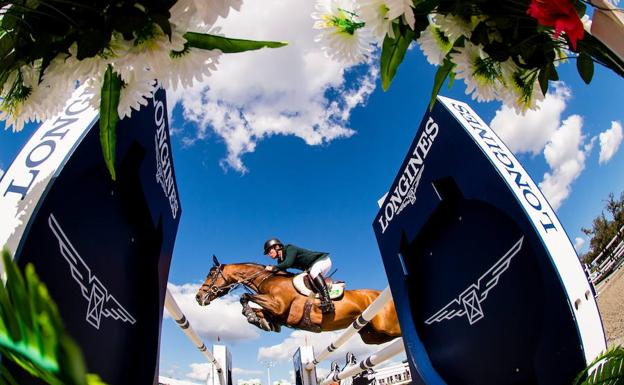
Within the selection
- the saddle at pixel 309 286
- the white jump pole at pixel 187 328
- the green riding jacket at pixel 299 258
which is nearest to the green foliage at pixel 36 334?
the white jump pole at pixel 187 328

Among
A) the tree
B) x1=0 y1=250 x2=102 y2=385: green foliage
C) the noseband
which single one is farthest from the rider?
the tree

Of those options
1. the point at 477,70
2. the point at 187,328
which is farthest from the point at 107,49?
the point at 187,328

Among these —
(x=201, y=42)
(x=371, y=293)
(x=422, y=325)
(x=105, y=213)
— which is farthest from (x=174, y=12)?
(x=371, y=293)

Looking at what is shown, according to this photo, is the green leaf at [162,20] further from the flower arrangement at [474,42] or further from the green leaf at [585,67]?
the green leaf at [585,67]

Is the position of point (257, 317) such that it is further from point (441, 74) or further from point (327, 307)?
point (441, 74)

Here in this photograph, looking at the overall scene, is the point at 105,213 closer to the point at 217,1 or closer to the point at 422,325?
the point at 217,1

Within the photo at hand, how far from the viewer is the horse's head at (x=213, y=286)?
6102 millimetres

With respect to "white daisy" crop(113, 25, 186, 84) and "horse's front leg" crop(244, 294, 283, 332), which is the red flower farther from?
"horse's front leg" crop(244, 294, 283, 332)

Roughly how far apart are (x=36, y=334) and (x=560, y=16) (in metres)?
0.79

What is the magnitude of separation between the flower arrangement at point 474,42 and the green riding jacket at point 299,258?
5.46 m

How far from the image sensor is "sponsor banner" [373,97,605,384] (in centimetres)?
155

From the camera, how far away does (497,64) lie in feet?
3.02

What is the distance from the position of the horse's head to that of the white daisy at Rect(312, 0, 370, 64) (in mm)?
5609

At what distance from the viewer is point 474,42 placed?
88 centimetres
